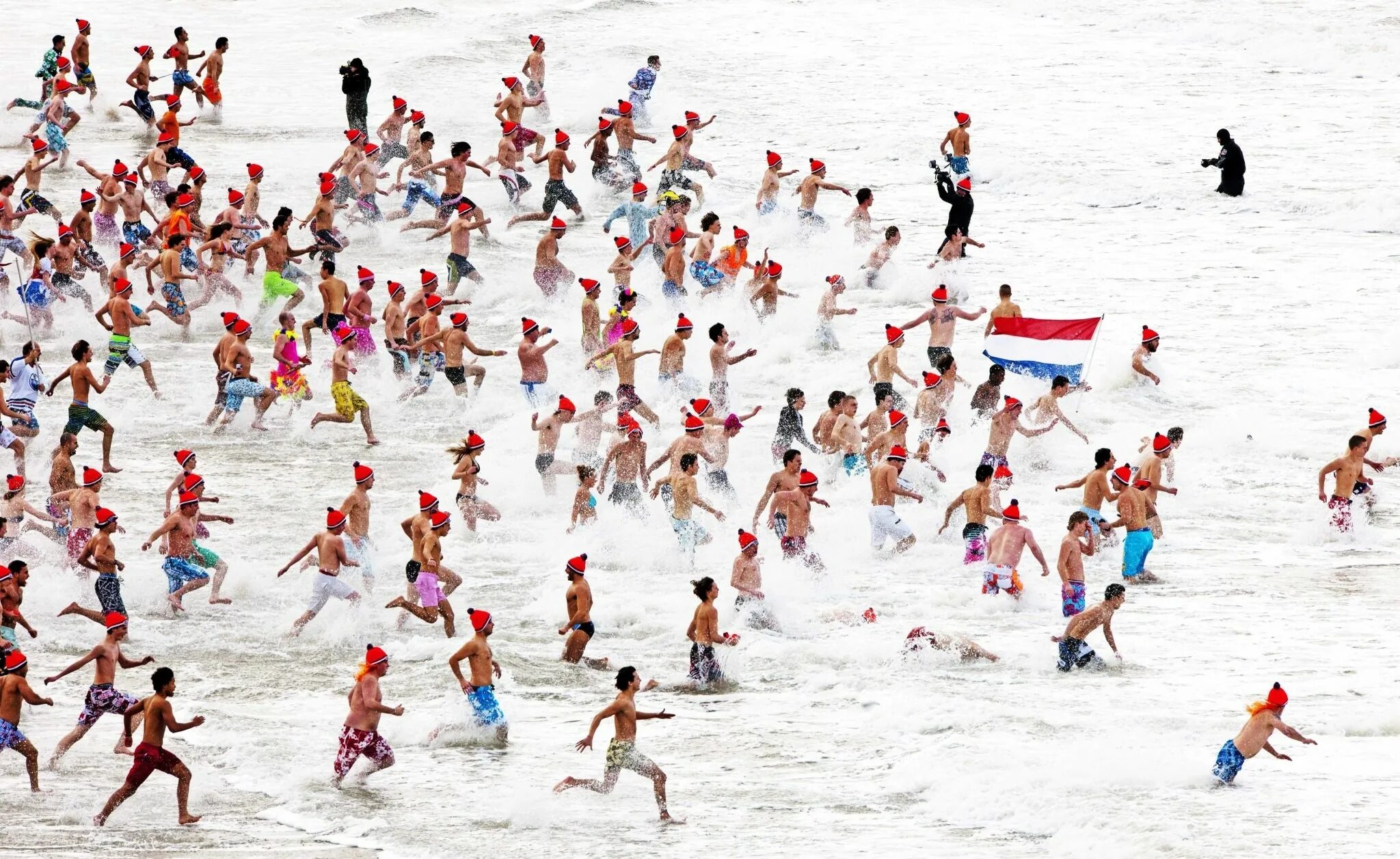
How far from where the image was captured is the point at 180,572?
15.4m

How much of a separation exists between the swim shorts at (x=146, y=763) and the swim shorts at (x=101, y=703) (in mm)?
1121

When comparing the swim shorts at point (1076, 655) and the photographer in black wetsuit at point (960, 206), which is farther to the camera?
the photographer in black wetsuit at point (960, 206)

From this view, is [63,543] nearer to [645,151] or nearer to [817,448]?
[817,448]

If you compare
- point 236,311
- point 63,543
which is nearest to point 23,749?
point 63,543

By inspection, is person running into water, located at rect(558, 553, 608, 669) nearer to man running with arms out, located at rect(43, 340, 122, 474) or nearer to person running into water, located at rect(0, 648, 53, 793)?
person running into water, located at rect(0, 648, 53, 793)

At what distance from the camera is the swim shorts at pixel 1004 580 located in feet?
50.4

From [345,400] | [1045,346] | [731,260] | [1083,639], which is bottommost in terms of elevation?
[1083,639]

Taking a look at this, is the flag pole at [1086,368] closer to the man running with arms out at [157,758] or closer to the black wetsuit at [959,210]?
the black wetsuit at [959,210]

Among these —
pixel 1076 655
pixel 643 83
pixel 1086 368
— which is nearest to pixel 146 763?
pixel 1076 655

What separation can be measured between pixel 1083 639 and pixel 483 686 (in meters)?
4.62

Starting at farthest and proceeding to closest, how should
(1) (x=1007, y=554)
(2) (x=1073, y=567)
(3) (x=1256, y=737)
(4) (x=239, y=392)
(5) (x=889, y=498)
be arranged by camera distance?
(4) (x=239, y=392), (5) (x=889, y=498), (1) (x=1007, y=554), (2) (x=1073, y=567), (3) (x=1256, y=737)

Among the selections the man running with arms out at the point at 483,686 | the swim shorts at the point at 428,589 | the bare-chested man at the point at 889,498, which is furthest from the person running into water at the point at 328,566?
the bare-chested man at the point at 889,498

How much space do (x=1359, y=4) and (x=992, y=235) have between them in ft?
47.2

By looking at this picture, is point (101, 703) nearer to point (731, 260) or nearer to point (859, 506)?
point (859, 506)
